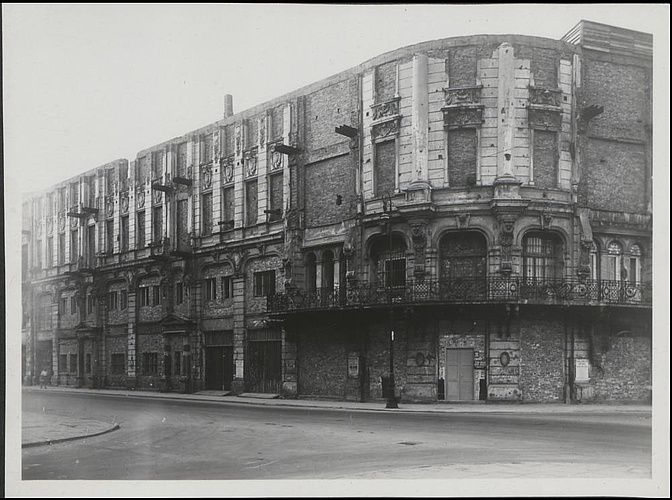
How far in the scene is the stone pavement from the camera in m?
20.0

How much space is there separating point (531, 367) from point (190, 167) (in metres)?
21.7

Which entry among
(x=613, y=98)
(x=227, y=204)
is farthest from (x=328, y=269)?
(x=613, y=98)

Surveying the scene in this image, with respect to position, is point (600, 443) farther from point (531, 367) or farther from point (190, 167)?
point (190, 167)

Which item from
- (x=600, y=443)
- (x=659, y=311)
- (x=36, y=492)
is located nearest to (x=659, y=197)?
(x=659, y=311)

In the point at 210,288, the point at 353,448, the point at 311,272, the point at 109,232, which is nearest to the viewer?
the point at 353,448

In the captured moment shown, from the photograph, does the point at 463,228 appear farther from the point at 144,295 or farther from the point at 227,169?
the point at 144,295

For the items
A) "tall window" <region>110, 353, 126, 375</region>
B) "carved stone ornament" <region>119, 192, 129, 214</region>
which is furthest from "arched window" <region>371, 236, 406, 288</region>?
"tall window" <region>110, 353, 126, 375</region>

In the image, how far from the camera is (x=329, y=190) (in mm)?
35781

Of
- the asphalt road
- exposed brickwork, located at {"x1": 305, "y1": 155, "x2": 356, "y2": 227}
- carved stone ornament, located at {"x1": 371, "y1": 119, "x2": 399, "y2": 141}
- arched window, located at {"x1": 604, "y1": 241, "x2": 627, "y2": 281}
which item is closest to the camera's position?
the asphalt road

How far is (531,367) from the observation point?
30.4 meters

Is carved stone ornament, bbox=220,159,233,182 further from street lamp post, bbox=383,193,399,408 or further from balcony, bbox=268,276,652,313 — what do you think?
balcony, bbox=268,276,652,313

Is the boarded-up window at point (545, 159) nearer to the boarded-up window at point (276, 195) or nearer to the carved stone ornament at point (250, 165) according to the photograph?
the boarded-up window at point (276, 195)

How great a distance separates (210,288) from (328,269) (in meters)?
8.61

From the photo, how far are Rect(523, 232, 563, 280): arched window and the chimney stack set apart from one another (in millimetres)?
20219
